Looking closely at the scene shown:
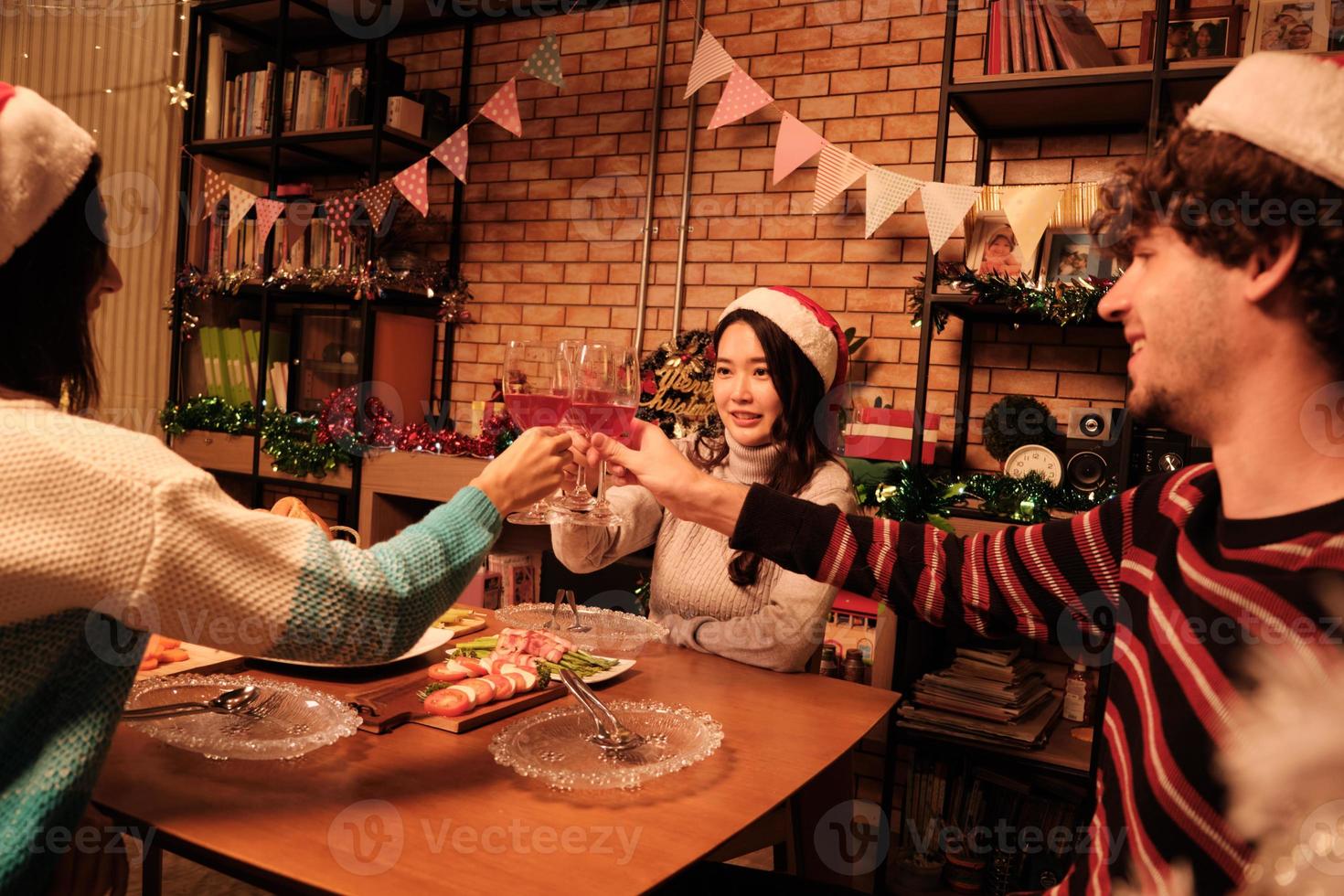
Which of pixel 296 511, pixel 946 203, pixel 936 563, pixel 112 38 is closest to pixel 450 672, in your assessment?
pixel 296 511

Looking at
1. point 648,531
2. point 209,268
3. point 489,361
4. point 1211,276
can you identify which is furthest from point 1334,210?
point 209,268

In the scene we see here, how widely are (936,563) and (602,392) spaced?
553 millimetres

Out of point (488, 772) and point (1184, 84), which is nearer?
point (488, 772)

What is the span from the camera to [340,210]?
395 cm

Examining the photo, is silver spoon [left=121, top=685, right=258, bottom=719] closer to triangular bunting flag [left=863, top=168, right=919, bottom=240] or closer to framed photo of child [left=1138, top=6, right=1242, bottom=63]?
triangular bunting flag [left=863, top=168, right=919, bottom=240]

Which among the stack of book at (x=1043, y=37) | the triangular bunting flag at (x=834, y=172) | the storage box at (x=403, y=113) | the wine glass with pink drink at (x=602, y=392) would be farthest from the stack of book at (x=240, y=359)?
the wine glass with pink drink at (x=602, y=392)

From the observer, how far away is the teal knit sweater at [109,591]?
86 centimetres

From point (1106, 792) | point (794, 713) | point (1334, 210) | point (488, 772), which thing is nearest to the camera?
point (1334, 210)

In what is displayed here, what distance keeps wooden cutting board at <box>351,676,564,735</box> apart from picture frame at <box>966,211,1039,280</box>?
6.45 feet

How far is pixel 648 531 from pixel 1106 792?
134 cm

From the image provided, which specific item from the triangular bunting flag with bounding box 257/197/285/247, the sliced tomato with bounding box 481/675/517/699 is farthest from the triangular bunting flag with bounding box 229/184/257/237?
the sliced tomato with bounding box 481/675/517/699

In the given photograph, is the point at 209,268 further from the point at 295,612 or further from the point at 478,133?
the point at 295,612

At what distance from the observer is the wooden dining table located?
91 centimetres

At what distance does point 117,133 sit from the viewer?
442 cm
